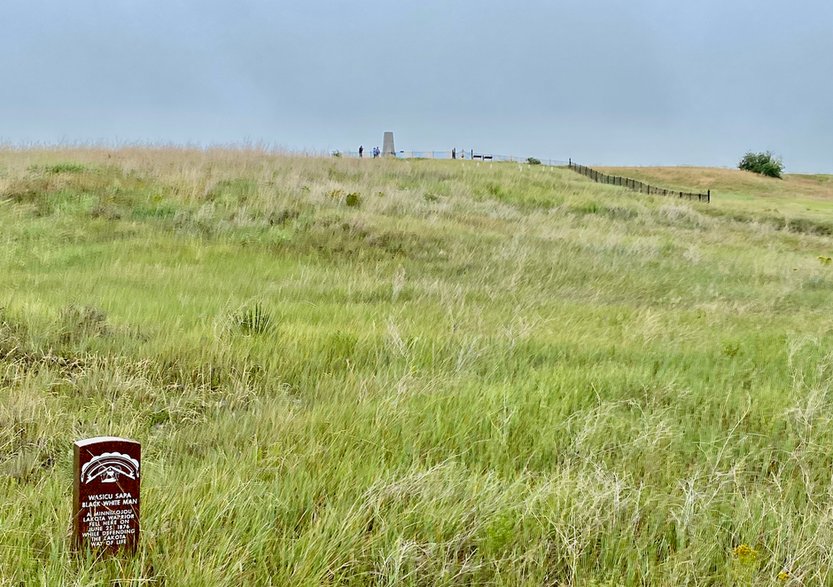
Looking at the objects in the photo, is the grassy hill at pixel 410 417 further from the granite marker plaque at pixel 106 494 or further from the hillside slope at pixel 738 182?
the hillside slope at pixel 738 182

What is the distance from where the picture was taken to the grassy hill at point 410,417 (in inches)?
103

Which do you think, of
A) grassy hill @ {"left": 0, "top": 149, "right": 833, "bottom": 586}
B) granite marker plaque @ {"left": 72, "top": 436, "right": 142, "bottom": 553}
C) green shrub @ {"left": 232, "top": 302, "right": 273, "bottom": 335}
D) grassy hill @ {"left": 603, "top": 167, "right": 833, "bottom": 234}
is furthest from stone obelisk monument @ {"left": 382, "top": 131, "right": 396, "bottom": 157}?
granite marker plaque @ {"left": 72, "top": 436, "right": 142, "bottom": 553}

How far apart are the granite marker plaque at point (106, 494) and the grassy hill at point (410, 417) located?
9cm

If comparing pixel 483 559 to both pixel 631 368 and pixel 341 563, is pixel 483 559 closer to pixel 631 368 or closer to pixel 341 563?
pixel 341 563

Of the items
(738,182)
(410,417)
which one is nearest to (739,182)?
(738,182)

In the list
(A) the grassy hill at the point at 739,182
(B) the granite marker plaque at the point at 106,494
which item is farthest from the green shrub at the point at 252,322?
(A) the grassy hill at the point at 739,182

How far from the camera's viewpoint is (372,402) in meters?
4.03

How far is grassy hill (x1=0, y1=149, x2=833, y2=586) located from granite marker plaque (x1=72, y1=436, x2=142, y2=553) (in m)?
0.09

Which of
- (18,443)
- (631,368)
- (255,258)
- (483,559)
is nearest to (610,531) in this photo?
(483,559)

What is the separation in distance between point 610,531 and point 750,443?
1.51m

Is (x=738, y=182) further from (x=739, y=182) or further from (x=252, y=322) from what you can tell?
(x=252, y=322)

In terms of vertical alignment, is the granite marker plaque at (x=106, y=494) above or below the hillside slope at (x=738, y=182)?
below

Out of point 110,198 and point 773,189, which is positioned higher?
point 773,189

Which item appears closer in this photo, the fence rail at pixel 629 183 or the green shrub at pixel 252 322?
the green shrub at pixel 252 322
